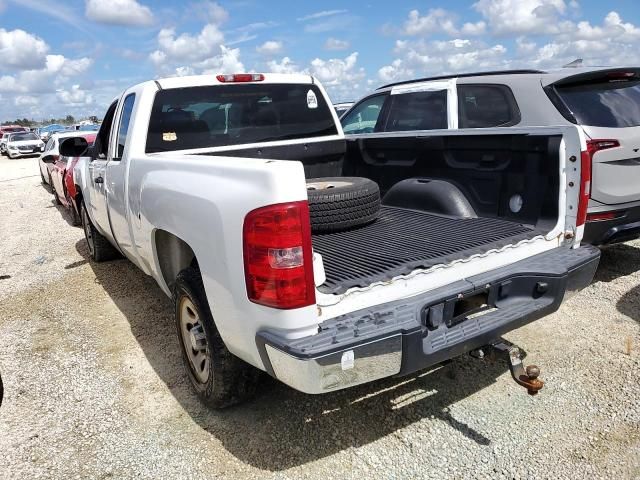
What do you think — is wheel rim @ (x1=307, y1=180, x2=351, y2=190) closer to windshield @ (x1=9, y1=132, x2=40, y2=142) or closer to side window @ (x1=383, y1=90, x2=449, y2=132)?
side window @ (x1=383, y1=90, x2=449, y2=132)

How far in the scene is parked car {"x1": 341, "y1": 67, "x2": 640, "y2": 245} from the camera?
413 centimetres

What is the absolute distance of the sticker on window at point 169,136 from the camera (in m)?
3.61

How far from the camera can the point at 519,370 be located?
2467mm

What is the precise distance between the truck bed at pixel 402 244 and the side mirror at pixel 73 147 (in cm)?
275

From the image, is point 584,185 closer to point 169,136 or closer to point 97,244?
point 169,136

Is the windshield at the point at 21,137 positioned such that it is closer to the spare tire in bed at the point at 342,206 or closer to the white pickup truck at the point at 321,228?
the white pickup truck at the point at 321,228

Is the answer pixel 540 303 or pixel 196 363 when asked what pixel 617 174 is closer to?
pixel 540 303

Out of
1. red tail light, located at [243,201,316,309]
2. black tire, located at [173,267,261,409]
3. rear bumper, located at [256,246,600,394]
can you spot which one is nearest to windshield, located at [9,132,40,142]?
black tire, located at [173,267,261,409]

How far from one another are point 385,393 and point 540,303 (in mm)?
1033

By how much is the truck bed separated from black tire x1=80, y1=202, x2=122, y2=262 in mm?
3567

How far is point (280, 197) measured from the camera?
197 centimetres

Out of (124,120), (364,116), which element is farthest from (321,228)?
(364,116)

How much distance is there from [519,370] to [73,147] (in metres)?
4.24

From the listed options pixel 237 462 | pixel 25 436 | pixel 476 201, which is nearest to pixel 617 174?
pixel 476 201
